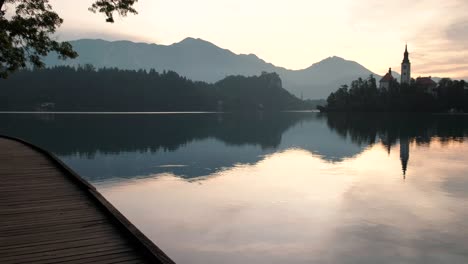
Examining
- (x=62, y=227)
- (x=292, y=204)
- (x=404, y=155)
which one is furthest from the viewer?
(x=404, y=155)

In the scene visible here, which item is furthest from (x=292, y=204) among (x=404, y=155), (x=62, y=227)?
(x=404, y=155)

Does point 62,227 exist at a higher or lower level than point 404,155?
higher

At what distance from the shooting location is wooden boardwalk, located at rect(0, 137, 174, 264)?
30.9ft

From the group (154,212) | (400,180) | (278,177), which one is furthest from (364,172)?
(154,212)

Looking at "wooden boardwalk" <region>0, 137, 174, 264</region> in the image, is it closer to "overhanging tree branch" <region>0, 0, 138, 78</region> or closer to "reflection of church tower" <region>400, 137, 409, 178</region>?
"overhanging tree branch" <region>0, 0, 138, 78</region>

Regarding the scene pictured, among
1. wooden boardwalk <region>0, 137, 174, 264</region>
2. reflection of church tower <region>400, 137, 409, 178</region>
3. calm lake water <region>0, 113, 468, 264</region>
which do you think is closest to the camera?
wooden boardwalk <region>0, 137, 174, 264</region>

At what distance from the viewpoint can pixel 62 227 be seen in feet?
38.3

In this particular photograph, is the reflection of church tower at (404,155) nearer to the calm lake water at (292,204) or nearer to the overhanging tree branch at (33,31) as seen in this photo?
the calm lake water at (292,204)

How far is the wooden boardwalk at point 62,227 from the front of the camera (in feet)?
30.9

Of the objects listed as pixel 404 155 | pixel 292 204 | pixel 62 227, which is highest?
pixel 62 227

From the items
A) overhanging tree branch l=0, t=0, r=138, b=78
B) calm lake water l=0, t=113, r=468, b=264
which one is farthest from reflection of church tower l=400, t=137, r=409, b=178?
overhanging tree branch l=0, t=0, r=138, b=78

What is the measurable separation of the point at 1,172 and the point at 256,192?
610 inches

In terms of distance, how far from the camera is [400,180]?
105 feet

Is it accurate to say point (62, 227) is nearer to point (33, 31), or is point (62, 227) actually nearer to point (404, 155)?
point (33, 31)
